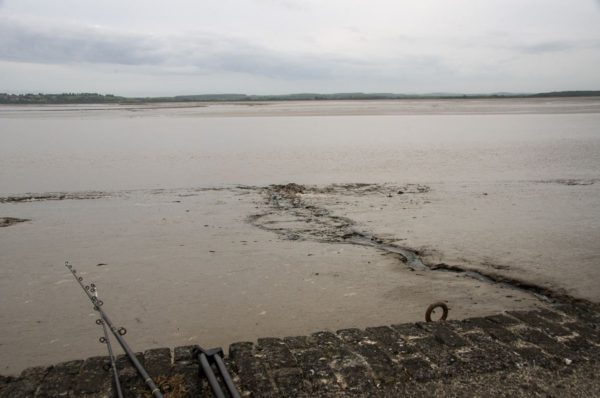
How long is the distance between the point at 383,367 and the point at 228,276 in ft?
9.66

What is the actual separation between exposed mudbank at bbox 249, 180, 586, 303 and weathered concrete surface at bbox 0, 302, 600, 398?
1703 millimetres

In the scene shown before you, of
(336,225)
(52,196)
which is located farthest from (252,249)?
(52,196)

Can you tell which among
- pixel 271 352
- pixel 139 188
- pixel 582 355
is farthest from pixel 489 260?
pixel 139 188

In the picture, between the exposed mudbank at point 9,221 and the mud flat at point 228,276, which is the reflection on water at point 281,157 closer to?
the exposed mudbank at point 9,221

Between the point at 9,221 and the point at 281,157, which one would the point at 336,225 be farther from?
the point at 281,157

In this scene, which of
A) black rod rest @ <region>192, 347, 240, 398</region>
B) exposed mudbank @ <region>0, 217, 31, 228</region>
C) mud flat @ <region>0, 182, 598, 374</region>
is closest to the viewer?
black rod rest @ <region>192, 347, 240, 398</region>

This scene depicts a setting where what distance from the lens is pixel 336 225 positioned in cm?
805

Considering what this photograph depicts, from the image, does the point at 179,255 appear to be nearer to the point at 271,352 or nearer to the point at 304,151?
the point at 271,352

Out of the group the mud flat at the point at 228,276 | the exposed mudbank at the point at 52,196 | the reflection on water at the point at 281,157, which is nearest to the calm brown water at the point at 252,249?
the mud flat at the point at 228,276

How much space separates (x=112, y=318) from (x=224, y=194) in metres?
5.87

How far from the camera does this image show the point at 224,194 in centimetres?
1054

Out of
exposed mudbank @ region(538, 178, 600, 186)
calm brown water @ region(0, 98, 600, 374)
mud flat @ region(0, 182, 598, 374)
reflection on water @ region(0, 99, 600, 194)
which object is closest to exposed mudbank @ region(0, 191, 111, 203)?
calm brown water @ region(0, 98, 600, 374)

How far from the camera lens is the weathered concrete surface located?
3088 mm

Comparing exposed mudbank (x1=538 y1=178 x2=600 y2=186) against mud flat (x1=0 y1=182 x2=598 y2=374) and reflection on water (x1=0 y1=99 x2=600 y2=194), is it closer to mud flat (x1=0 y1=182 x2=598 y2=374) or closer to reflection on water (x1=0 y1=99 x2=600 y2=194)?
reflection on water (x1=0 y1=99 x2=600 y2=194)
